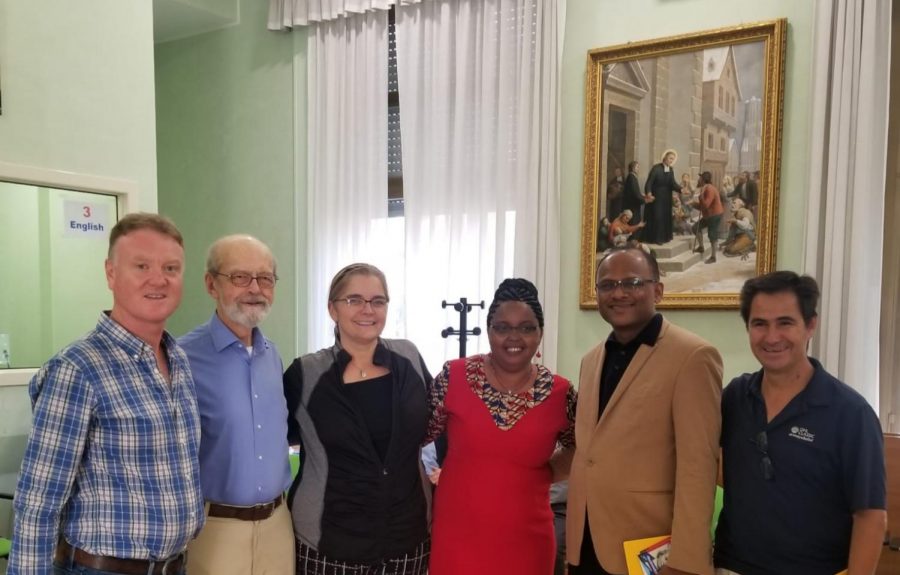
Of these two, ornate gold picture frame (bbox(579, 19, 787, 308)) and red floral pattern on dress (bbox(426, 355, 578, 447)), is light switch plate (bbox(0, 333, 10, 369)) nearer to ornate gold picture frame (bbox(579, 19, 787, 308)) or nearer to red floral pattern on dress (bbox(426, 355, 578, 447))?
red floral pattern on dress (bbox(426, 355, 578, 447))

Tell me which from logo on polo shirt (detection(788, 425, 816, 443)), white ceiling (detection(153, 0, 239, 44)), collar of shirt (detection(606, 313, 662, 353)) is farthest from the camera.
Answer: white ceiling (detection(153, 0, 239, 44))

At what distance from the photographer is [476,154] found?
4.13m

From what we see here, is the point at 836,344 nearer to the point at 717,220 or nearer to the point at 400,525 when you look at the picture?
the point at 717,220

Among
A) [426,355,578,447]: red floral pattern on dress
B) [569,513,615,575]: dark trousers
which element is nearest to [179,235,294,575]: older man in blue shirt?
[426,355,578,447]: red floral pattern on dress

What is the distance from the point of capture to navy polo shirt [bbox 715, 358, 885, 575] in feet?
4.89

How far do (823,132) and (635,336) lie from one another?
1960mm

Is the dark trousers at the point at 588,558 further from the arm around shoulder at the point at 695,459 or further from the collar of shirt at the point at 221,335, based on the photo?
the collar of shirt at the point at 221,335

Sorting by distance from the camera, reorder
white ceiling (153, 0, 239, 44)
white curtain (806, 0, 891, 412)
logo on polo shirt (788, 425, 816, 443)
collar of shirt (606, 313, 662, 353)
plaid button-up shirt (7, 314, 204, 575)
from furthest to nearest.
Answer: white ceiling (153, 0, 239, 44) → white curtain (806, 0, 891, 412) → collar of shirt (606, 313, 662, 353) → logo on polo shirt (788, 425, 816, 443) → plaid button-up shirt (7, 314, 204, 575)

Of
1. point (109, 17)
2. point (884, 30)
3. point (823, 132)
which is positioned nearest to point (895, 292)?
point (823, 132)

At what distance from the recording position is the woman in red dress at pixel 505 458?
1.95 metres

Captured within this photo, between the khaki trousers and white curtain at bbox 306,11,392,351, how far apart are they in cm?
283

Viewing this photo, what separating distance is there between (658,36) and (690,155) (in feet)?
2.21

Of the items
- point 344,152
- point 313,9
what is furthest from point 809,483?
point 313,9

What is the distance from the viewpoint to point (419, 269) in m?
4.33
